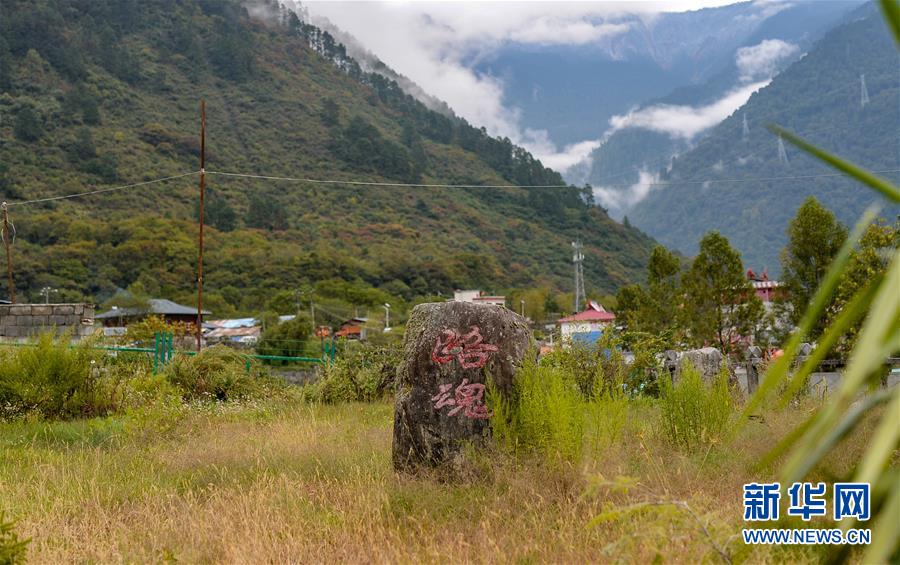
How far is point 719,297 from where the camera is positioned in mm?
22812

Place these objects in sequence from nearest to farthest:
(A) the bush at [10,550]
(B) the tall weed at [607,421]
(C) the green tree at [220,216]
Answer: (A) the bush at [10,550] < (B) the tall weed at [607,421] < (C) the green tree at [220,216]

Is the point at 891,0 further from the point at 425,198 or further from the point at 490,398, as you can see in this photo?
the point at 425,198

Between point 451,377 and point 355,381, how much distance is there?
8242mm

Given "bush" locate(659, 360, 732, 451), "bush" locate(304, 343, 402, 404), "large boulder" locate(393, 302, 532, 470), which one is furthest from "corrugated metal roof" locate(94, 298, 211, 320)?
"bush" locate(659, 360, 732, 451)

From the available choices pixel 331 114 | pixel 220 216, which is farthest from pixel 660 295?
→ pixel 331 114

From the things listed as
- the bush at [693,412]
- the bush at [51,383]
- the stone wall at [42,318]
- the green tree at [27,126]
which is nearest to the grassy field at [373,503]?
the bush at [693,412]

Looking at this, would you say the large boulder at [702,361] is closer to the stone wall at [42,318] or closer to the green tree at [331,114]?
the stone wall at [42,318]

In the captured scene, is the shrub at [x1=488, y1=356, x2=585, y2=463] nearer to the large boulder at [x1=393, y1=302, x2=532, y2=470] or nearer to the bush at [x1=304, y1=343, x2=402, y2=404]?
the large boulder at [x1=393, y1=302, x2=532, y2=470]

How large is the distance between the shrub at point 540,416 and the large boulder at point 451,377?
0.14 meters

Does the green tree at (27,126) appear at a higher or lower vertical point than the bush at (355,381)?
higher

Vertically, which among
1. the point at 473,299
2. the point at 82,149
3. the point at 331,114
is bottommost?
the point at 473,299

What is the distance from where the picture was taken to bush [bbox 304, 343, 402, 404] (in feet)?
46.0

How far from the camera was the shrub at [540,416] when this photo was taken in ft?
18.1

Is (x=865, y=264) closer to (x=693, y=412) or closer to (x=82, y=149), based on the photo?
(x=693, y=412)
